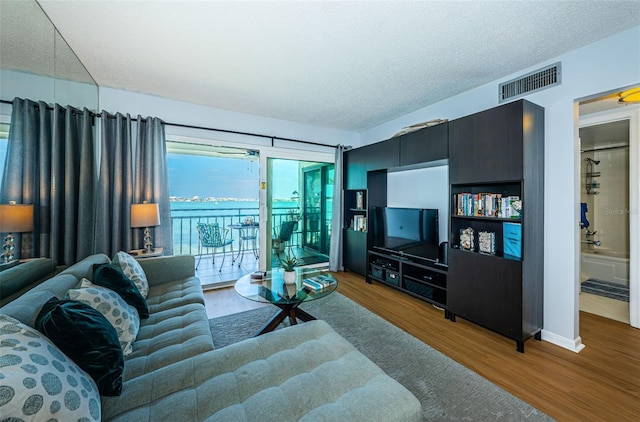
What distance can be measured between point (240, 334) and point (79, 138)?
8.00ft

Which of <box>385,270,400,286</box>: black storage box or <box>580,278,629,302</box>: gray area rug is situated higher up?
<box>385,270,400,286</box>: black storage box

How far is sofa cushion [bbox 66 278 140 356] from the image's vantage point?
1330 millimetres

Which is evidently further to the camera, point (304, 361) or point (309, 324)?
point (309, 324)

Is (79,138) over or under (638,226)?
over

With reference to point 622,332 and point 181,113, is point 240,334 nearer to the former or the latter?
point 181,113

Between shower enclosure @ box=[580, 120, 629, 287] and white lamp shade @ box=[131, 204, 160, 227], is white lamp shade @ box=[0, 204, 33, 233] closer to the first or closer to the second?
white lamp shade @ box=[131, 204, 160, 227]

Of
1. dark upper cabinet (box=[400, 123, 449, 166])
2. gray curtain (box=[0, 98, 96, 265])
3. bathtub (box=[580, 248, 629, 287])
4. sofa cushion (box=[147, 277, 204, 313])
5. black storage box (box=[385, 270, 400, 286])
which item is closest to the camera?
gray curtain (box=[0, 98, 96, 265])

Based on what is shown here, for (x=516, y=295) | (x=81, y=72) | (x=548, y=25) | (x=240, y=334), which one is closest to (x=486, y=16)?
(x=548, y=25)

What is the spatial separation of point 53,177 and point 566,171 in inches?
165

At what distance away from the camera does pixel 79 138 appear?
239 cm

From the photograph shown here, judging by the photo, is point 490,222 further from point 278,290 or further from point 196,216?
point 196,216

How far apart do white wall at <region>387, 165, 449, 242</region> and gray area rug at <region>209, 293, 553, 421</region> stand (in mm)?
1431

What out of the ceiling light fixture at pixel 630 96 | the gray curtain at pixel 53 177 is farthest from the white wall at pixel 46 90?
the ceiling light fixture at pixel 630 96

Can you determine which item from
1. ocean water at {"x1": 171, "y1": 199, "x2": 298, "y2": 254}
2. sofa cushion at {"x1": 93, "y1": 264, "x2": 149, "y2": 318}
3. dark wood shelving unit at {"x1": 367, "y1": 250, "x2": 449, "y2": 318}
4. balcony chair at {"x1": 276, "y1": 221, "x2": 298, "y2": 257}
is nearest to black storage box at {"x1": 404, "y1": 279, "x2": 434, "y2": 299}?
dark wood shelving unit at {"x1": 367, "y1": 250, "x2": 449, "y2": 318}
